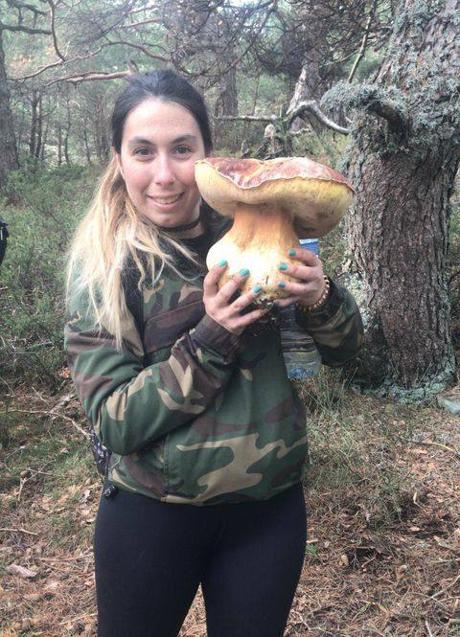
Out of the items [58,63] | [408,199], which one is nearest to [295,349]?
[408,199]

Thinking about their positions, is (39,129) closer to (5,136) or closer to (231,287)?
(5,136)

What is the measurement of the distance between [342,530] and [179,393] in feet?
6.72

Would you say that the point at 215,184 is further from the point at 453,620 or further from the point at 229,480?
the point at 453,620

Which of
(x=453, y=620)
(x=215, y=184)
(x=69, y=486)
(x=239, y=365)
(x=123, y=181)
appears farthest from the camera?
(x=69, y=486)

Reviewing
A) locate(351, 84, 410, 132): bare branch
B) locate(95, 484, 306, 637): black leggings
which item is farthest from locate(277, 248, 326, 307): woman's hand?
locate(351, 84, 410, 132): bare branch

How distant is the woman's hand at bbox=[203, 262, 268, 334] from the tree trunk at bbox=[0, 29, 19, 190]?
1094cm

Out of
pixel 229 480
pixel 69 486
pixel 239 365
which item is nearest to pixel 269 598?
pixel 229 480

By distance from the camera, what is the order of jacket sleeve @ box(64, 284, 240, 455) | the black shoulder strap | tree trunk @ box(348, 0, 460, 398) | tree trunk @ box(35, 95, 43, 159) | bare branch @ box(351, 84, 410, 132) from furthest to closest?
1. tree trunk @ box(35, 95, 43, 159)
2. tree trunk @ box(348, 0, 460, 398)
3. bare branch @ box(351, 84, 410, 132)
4. the black shoulder strap
5. jacket sleeve @ box(64, 284, 240, 455)

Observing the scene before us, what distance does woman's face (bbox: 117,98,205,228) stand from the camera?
4.84 ft

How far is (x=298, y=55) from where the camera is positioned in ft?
22.9

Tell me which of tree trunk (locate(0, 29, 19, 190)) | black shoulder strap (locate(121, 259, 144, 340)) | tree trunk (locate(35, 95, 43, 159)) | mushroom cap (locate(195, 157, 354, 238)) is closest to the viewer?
mushroom cap (locate(195, 157, 354, 238))

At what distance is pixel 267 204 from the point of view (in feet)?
4.35

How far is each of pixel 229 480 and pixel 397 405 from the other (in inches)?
104

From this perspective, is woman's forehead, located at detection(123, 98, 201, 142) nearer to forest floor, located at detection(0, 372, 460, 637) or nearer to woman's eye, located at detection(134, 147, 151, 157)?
woman's eye, located at detection(134, 147, 151, 157)
